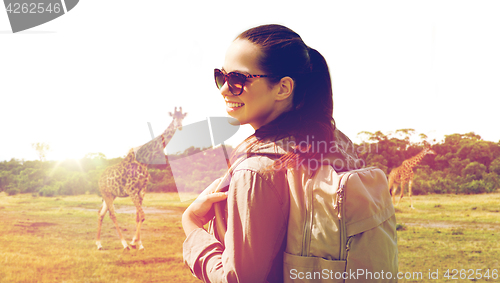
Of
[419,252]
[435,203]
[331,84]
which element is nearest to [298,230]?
[331,84]

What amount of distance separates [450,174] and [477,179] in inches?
26.1

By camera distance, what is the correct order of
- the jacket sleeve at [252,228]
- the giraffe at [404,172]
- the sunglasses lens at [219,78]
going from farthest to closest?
the giraffe at [404,172] < the sunglasses lens at [219,78] < the jacket sleeve at [252,228]

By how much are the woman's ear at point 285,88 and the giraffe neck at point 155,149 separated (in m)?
4.40

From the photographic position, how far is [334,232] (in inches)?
30.5

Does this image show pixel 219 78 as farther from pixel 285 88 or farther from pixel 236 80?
pixel 285 88

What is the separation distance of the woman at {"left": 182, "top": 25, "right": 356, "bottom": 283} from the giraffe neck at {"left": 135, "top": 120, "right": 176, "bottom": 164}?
14.1ft

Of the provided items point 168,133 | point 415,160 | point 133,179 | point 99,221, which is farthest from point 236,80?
point 415,160

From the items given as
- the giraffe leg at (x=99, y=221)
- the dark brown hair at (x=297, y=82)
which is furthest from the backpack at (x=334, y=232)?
the giraffe leg at (x=99, y=221)

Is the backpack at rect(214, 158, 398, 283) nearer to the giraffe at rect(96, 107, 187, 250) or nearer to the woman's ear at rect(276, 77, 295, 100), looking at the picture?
the woman's ear at rect(276, 77, 295, 100)

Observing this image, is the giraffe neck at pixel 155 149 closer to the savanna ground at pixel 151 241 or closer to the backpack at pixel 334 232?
the savanna ground at pixel 151 241

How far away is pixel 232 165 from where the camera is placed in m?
0.90

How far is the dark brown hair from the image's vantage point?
34.6 inches

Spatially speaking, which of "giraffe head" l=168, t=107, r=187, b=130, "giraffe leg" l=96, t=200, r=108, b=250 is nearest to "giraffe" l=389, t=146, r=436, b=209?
"giraffe head" l=168, t=107, r=187, b=130

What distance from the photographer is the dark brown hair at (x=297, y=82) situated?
88 cm
